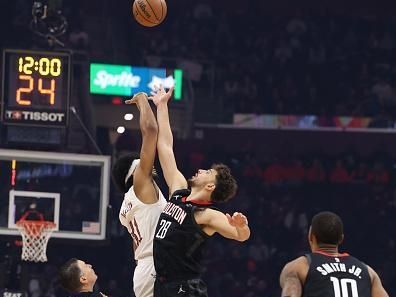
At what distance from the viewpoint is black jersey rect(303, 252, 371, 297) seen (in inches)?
192

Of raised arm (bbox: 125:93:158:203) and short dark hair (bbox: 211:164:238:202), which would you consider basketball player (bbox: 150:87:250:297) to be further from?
raised arm (bbox: 125:93:158:203)

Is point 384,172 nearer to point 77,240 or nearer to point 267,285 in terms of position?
point 267,285

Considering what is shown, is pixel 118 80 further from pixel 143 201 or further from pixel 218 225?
pixel 218 225

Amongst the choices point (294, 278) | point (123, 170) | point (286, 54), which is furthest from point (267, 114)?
point (294, 278)

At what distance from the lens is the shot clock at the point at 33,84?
12.2 meters

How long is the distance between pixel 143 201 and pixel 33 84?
645 centimetres

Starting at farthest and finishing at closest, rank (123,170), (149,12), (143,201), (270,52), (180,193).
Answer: (270,52) → (149,12) → (123,170) → (143,201) → (180,193)

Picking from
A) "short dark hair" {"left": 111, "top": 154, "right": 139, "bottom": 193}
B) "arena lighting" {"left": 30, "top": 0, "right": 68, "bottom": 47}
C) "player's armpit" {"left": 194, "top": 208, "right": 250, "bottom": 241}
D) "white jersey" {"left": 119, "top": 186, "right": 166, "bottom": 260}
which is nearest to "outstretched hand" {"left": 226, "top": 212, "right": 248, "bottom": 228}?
"player's armpit" {"left": 194, "top": 208, "right": 250, "bottom": 241}

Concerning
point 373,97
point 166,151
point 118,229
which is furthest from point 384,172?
point 166,151

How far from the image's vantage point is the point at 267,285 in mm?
18141

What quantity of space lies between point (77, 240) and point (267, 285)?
6.28 metres

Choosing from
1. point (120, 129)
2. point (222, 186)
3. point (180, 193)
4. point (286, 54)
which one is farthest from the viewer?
point (286, 54)

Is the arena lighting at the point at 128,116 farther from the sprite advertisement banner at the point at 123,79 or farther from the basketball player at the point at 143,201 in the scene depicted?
the basketball player at the point at 143,201

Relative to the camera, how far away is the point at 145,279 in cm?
601
